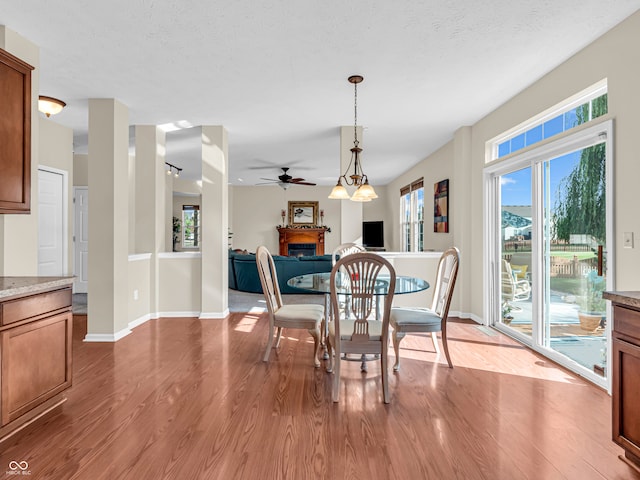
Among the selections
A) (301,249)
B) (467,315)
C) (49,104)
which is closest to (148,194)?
(49,104)

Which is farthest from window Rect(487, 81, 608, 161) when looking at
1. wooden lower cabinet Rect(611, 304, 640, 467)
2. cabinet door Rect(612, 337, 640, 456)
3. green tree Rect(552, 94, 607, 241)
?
cabinet door Rect(612, 337, 640, 456)

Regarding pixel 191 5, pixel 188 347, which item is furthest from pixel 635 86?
pixel 188 347

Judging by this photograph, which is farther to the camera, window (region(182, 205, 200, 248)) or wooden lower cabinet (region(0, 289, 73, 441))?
window (region(182, 205, 200, 248))

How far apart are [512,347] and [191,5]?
3.99m

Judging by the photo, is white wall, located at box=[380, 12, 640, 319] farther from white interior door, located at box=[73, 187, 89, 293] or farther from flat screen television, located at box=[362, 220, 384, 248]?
white interior door, located at box=[73, 187, 89, 293]

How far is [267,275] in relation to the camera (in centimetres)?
357

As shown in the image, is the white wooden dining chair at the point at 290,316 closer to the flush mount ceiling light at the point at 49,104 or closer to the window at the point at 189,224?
the flush mount ceiling light at the point at 49,104

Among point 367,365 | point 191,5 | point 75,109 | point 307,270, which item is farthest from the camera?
point 307,270

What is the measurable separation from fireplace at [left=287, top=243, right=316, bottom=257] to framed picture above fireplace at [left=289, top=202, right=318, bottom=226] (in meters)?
0.63

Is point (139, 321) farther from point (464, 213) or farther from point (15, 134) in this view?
point (464, 213)

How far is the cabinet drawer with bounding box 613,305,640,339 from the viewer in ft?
5.88

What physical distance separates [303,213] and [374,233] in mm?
2136

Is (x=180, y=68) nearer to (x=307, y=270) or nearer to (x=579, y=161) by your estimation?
(x=579, y=161)

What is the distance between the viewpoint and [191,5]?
2.44 metres
